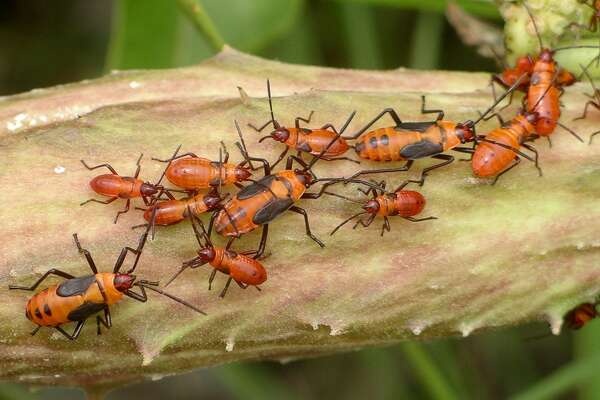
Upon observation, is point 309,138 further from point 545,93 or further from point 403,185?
point 545,93

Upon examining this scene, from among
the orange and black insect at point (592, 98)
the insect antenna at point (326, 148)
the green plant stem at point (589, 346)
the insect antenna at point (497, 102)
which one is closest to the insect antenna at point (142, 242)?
the insect antenna at point (326, 148)

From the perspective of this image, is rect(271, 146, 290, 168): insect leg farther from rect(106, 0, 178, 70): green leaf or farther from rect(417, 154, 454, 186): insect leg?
rect(106, 0, 178, 70): green leaf

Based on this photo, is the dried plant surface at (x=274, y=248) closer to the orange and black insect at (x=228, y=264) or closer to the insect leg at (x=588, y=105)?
the orange and black insect at (x=228, y=264)

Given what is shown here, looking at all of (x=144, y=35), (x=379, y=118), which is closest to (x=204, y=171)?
(x=379, y=118)

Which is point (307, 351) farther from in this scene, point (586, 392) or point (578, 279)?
point (586, 392)

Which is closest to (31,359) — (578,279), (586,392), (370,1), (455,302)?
(455,302)
